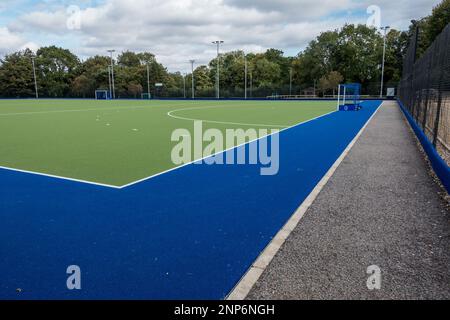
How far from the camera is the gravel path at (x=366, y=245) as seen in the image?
10.4ft

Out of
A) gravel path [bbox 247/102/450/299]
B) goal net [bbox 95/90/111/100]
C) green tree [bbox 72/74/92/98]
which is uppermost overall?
green tree [bbox 72/74/92/98]

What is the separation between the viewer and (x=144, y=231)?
440 cm

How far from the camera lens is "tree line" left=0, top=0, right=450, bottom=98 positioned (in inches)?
2813

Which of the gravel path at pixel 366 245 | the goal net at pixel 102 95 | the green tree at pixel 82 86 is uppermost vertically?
the green tree at pixel 82 86

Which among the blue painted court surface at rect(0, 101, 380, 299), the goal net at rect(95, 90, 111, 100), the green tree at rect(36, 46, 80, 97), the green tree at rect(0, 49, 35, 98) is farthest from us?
the green tree at rect(36, 46, 80, 97)

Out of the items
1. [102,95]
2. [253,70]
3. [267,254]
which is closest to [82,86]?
[102,95]

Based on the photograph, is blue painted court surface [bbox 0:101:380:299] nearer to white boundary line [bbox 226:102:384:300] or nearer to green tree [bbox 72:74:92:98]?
white boundary line [bbox 226:102:384:300]

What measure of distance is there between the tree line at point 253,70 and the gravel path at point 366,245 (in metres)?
64.3

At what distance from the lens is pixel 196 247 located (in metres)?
3.98

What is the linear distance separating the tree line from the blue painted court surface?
213 ft

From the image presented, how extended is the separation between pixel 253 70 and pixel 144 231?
299 ft

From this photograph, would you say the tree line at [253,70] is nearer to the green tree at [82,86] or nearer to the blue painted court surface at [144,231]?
the green tree at [82,86]

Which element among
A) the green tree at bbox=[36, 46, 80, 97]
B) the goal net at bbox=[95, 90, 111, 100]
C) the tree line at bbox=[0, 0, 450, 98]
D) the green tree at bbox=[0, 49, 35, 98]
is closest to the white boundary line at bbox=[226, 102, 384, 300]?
the tree line at bbox=[0, 0, 450, 98]

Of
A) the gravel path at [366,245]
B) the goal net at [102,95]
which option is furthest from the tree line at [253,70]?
the gravel path at [366,245]
